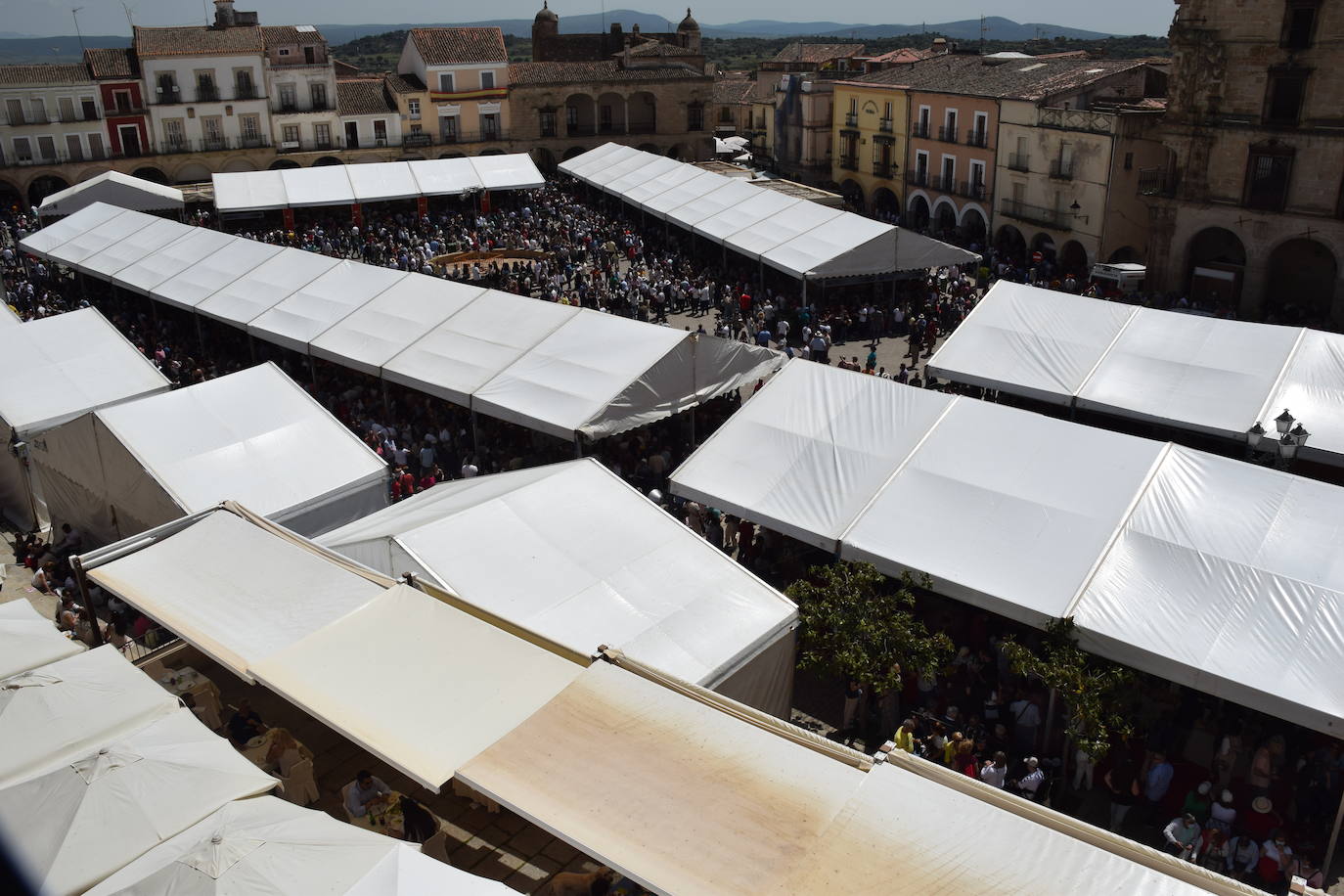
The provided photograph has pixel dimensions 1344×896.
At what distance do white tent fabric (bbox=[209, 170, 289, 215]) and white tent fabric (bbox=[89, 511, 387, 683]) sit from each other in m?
26.7

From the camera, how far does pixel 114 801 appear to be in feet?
22.4

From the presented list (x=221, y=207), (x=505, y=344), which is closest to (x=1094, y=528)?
(x=505, y=344)

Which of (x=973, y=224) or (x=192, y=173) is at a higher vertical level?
(x=192, y=173)

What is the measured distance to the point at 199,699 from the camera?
8734 millimetres

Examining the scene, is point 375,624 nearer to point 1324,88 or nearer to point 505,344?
point 505,344

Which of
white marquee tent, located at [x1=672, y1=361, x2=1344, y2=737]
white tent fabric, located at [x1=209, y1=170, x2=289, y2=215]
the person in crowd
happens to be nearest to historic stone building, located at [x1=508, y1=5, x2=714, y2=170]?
white tent fabric, located at [x1=209, y1=170, x2=289, y2=215]

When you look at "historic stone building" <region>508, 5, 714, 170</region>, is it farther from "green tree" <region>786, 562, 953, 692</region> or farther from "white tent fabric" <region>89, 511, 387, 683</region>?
"green tree" <region>786, 562, 953, 692</region>

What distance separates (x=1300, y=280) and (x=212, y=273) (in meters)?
26.9

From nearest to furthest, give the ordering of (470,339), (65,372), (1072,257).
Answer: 1. (65,372)
2. (470,339)
3. (1072,257)

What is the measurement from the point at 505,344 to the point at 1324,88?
20.4 meters

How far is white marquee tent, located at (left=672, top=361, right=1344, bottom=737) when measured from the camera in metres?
9.45

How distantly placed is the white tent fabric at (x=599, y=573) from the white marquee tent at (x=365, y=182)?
86.5ft

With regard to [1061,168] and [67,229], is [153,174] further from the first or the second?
[1061,168]

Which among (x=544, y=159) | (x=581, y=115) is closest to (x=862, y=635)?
(x=544, y=159)
